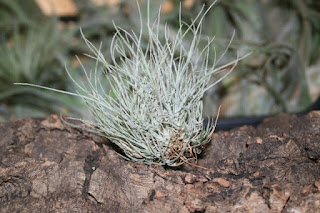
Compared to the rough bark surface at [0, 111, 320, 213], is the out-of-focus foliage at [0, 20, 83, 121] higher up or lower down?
lower down

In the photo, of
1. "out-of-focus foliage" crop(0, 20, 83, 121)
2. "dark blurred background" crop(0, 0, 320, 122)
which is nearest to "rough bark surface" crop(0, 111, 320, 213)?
"dark blurred background" crop(0, 0, 320, 122)

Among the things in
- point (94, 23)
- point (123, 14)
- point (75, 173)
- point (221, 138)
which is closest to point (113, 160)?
point (75, 173)

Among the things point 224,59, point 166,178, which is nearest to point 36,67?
point 224,59

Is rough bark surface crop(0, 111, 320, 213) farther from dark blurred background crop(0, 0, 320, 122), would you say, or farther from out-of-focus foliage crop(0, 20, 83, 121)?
out-of-focus foliage crop(0, 20, 83, 121)

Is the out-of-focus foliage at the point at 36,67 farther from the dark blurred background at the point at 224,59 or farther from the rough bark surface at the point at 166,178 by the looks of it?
the rough bark surface at the point at 166,178

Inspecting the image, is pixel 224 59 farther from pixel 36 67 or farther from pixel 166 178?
pixel 166 178

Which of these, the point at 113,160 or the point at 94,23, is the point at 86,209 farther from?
the point at 94,23

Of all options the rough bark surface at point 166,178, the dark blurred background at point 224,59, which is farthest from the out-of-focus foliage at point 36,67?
the rough bark surface at point 166,178
